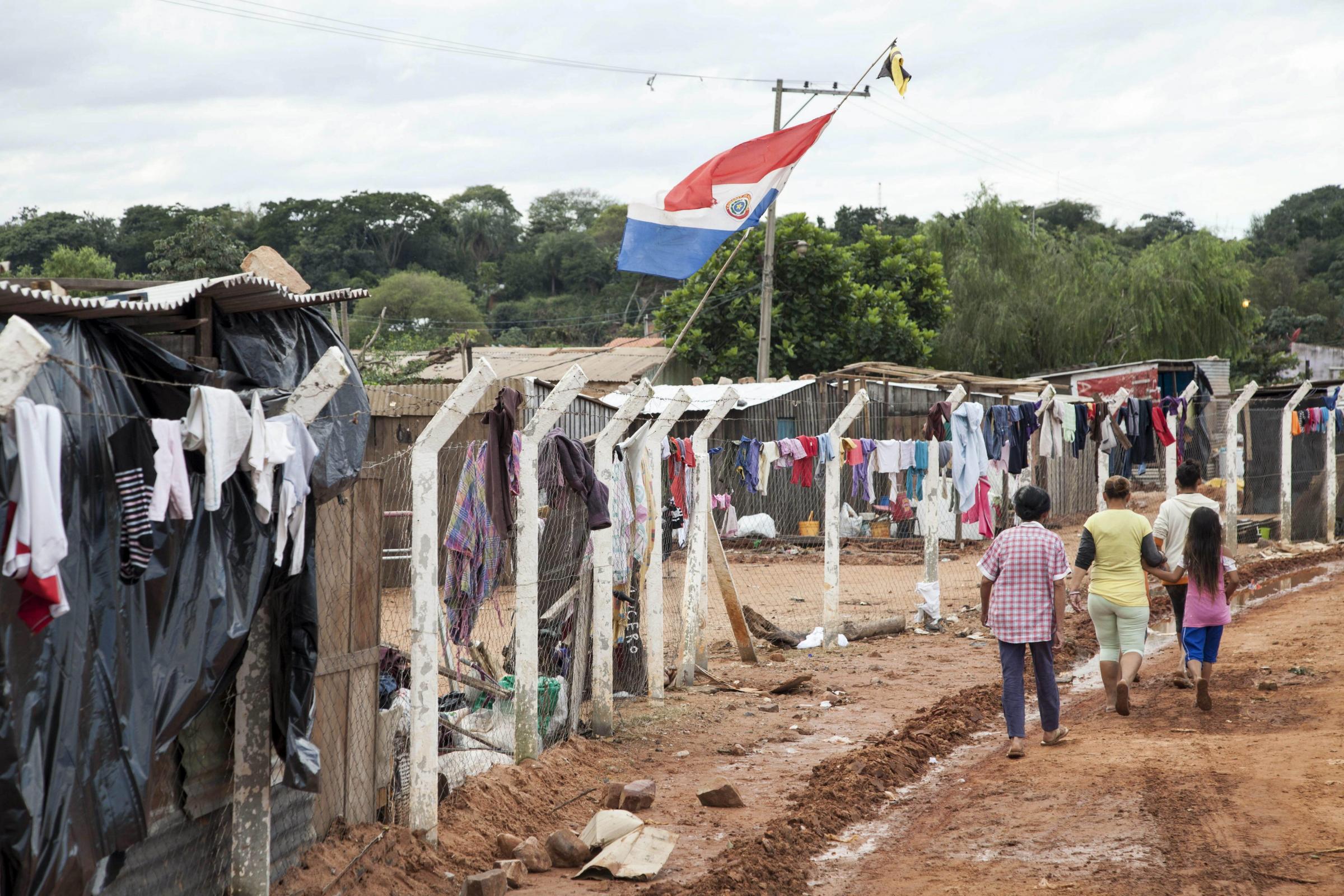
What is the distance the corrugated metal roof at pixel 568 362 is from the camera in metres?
29.3

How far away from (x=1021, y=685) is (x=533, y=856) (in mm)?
3541

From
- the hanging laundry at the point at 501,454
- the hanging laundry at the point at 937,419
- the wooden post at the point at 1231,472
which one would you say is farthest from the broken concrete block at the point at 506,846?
the wooden post at the point at 1231,472

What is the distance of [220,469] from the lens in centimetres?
380

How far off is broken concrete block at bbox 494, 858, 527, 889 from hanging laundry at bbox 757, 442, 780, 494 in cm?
726

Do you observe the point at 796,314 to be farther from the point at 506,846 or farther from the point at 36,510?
the point at 36,510

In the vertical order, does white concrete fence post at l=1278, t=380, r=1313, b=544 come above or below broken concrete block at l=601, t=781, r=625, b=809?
above

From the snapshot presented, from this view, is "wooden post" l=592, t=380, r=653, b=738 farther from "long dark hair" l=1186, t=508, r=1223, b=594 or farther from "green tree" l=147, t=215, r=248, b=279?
"green tree" l=147, t=215, r=248, b=279

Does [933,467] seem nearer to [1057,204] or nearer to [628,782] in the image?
[628,782]

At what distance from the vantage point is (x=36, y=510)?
3.05 m

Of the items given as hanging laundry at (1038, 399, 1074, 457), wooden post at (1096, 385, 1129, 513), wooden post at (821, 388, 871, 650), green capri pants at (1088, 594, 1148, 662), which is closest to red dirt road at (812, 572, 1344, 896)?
green capri pants at (1088, 594, 1148, 662)

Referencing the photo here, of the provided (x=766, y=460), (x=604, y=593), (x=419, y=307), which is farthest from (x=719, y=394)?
(x=419, y=307)

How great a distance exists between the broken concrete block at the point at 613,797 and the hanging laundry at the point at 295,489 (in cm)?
274

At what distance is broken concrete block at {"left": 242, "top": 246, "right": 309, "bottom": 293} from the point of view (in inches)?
244

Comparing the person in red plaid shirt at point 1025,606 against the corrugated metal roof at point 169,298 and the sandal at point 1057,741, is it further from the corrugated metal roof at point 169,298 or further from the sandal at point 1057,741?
the corrugated metal roof at point 169,298
